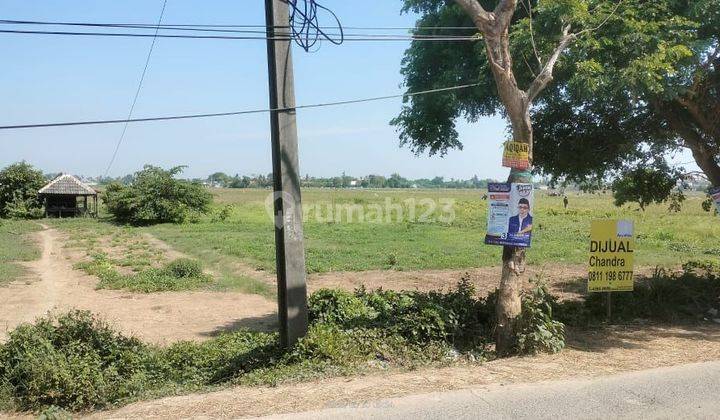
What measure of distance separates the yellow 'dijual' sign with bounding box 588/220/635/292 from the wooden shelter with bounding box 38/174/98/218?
4166 centimetres

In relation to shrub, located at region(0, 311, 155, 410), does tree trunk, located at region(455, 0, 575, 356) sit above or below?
above

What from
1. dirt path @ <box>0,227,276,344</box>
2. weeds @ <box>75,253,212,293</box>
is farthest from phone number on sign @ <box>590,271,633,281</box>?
weeds @ <box>75,253,212,293</box>

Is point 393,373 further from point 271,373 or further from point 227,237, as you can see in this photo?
point 227,237

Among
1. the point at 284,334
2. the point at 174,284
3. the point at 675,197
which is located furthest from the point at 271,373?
the point at 675,197

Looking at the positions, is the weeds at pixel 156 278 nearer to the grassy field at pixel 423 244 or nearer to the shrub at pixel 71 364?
the grassy field at pixel 423 244

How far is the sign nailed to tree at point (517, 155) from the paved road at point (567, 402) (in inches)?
101

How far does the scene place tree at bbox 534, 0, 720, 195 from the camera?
7.66m

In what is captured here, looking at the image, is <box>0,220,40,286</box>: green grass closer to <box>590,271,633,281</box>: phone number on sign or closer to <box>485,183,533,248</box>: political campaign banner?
<box>485,183,533,248</box>: political campaign banner

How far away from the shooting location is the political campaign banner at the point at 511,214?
6.78m

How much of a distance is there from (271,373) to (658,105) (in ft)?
24.8

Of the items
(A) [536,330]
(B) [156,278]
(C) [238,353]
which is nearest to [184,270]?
(B) [156,278]

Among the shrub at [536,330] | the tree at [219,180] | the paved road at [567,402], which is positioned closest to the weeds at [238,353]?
the shrub at [536,330]

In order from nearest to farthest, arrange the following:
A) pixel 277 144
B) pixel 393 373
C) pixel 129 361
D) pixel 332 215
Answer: pixel 393 373, pixel 277 144, pixel 129 361, pixel 332 215

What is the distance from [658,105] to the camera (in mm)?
9336
